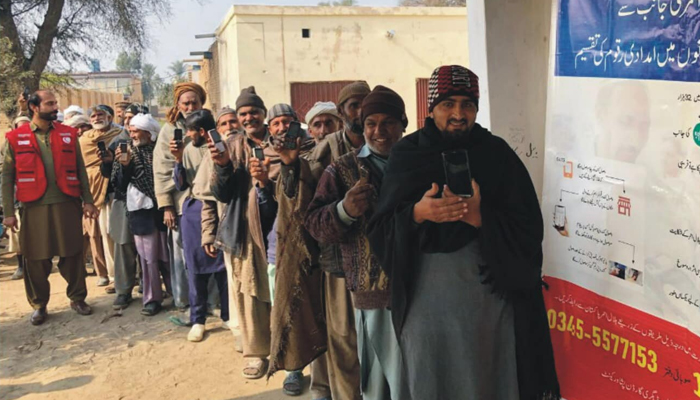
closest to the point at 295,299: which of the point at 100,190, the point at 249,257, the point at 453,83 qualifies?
the point at 249,257

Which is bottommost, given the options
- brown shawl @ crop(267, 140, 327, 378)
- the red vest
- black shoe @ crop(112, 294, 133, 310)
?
black shoe @ crop(112, 294, 133, 310)

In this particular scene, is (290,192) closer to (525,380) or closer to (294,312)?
(294,312)

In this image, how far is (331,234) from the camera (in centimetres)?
258

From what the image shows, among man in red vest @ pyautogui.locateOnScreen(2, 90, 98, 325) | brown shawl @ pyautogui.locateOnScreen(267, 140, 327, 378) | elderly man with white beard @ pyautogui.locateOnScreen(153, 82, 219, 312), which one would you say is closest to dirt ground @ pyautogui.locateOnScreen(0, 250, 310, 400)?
man in red vest @ pyautogui.locateOnScreen(2, 90, 98, 325)

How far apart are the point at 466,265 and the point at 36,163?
4.53 m

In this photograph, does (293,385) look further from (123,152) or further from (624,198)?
(123,152)

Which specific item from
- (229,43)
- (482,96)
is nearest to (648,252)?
(482,96)

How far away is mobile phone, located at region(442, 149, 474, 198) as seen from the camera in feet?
6.47

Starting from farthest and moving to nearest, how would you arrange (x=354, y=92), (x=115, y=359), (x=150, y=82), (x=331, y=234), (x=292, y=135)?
(x=150, y=82), (x=115, y=359), (x=354, y=92), (x=292, y=135), (x=331, y=234)

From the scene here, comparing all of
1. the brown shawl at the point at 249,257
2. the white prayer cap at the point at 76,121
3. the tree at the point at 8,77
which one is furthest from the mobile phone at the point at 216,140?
the tree at the point at 8,77

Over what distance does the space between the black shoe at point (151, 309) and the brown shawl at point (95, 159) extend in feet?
4.58

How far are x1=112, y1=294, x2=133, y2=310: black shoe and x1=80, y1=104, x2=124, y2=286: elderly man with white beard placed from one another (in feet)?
2.60

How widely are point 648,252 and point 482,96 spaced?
4.35 feet

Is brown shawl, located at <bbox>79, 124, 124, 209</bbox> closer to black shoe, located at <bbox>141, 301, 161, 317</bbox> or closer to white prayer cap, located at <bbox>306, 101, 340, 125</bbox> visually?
black shoe, located at <bbox>141, 301, 161, 317</bbox>
